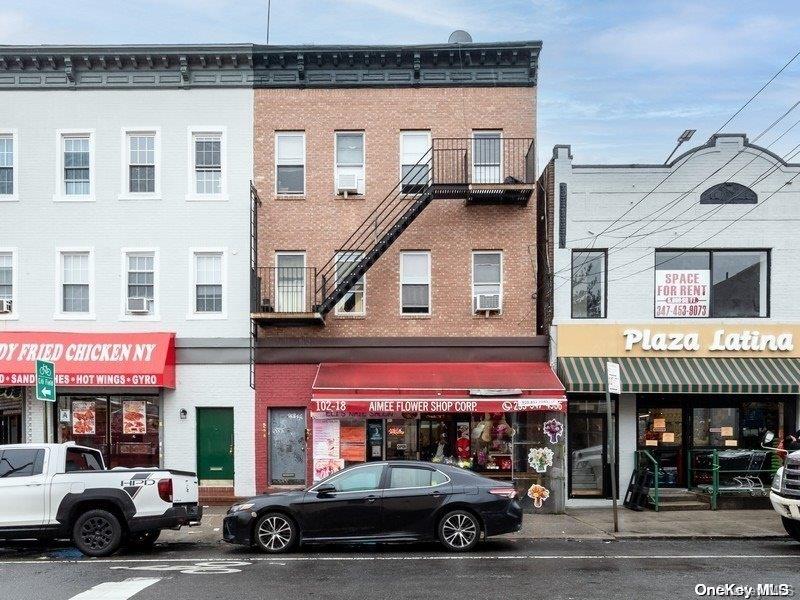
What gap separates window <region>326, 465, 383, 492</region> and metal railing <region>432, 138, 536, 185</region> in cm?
849

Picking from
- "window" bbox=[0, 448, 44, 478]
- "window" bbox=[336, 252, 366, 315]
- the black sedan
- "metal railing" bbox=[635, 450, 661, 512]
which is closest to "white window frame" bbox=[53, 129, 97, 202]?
"window" bbox=[336, 252, 366, 315]

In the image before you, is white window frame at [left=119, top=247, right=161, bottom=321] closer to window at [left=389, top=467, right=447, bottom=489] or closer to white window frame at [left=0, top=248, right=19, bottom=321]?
white window frame at [left=0, top=248, right=19, bottom=321]

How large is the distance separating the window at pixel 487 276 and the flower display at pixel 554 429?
298cm

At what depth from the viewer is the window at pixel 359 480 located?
12.9m

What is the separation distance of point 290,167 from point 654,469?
35.9 feet

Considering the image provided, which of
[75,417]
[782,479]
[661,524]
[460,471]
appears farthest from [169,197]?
[782,479]

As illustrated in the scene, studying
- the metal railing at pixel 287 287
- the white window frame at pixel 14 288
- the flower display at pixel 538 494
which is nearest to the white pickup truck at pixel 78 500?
the metal railing at pixel 287 287

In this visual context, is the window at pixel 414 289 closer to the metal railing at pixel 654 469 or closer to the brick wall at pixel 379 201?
Result: the brick wall at pixel 379 201

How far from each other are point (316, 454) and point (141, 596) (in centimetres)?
915

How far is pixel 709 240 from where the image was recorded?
19.0m

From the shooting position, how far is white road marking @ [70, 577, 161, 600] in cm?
977

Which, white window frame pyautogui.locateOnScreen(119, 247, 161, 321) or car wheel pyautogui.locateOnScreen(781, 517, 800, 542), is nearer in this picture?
car wheel pyautogui.locateOnScreen(781, 517, 800, 542)

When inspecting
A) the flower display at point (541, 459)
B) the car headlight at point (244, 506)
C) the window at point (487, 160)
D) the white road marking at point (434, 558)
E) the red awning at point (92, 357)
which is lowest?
the white road marking at point (434, 558)

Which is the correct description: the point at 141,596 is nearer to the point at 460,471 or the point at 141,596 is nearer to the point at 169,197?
the point at 460,471
